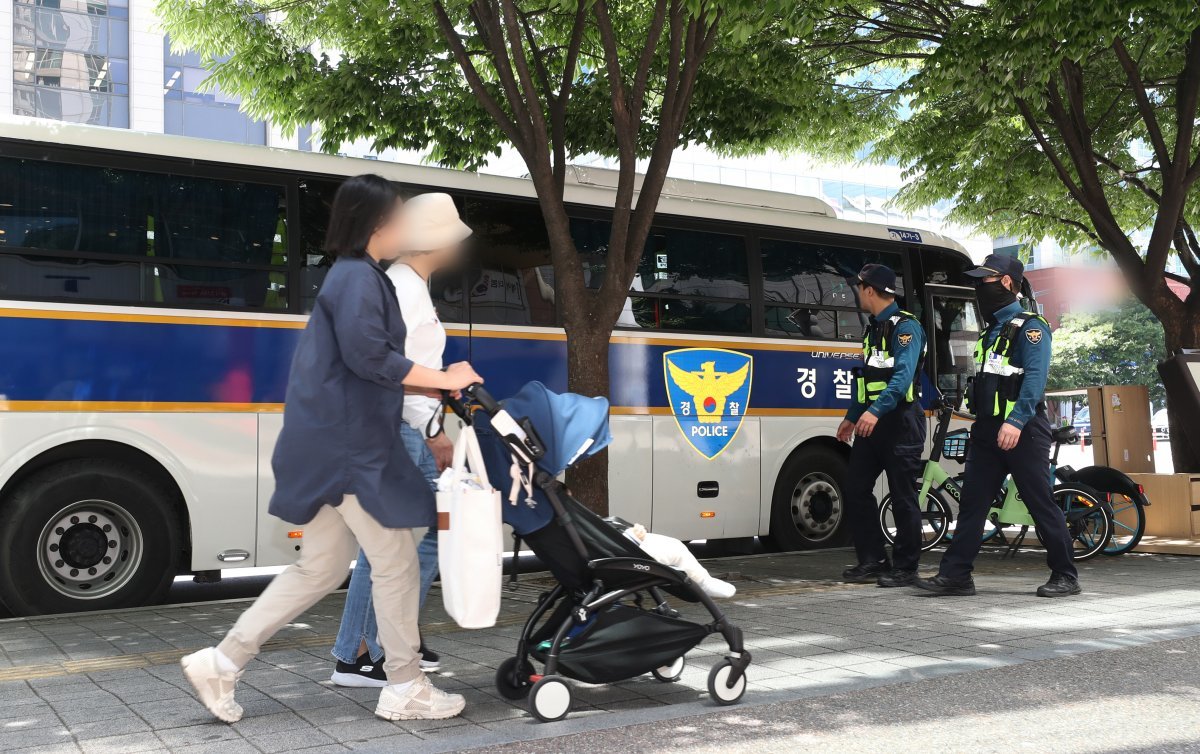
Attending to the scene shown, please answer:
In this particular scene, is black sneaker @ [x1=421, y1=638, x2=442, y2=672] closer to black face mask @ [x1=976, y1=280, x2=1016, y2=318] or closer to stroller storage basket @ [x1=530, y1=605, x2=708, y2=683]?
stroller storage basket @ [x1=530, y1=605, x2=708, y2=683]

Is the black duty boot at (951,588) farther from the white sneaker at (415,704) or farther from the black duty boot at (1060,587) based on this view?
the white sneaker at (415,704)

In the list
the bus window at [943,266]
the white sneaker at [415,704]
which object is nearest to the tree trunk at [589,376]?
the white sneaker at [415,704]

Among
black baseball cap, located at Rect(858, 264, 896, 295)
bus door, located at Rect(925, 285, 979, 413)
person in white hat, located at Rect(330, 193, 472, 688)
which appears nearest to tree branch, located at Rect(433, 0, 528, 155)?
black baseball cap, located at Rect(858, 264, 896, 295)

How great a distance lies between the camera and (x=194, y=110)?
4038 centimetres

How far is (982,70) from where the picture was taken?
1128cm

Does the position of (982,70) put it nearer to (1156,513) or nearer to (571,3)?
(1156,513)

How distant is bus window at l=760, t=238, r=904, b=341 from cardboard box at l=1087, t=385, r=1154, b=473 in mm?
2575

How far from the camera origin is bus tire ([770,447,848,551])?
34.9ft

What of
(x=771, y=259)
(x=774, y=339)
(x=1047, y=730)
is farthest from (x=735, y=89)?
(x=1047, y=730)

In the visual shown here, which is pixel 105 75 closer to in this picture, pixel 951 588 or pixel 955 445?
pixel 955 445

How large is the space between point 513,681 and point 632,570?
0.70 meters

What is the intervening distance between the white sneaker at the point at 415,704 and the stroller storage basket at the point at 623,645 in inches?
16.9

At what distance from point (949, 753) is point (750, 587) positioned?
14.3 ft

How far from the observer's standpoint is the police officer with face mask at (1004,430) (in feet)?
24.5
